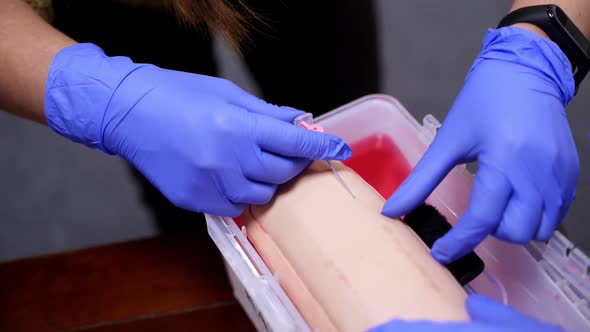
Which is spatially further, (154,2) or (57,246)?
(57,246)

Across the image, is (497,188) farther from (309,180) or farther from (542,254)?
(309,180)

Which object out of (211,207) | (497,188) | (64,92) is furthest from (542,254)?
(64,92)

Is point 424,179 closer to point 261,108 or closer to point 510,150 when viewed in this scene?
point 510,150

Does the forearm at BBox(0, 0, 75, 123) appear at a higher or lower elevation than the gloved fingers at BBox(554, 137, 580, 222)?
lower

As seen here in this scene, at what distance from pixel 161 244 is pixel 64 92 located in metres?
0.61

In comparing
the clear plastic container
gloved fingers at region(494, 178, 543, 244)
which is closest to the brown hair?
the clear plastic container

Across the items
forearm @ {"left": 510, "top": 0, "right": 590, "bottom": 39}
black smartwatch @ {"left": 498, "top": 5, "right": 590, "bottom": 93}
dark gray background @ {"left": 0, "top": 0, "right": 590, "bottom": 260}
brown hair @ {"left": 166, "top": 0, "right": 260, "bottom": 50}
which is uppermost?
forearm @ {"left": 510, "top": 0, "right": 590, "bottom": 39}

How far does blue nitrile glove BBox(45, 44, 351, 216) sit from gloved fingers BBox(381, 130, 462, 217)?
103mm

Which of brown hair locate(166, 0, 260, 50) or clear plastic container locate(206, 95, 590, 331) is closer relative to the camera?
clear plastic container locate(206, 95, 590, 331)

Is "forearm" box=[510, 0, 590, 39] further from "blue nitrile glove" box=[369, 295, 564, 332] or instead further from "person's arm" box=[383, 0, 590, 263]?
"blue nitrile glove" box=[369, 295, 564, 332]

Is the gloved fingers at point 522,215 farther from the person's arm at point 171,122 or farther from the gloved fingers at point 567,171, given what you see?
the person's arm at point 171,122

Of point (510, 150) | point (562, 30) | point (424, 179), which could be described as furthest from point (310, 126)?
point (562, 30)

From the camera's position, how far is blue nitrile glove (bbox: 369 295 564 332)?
0.55 meters

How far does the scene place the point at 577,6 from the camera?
80cm
